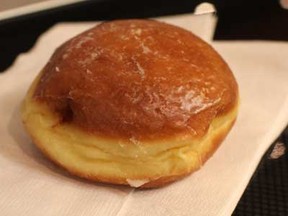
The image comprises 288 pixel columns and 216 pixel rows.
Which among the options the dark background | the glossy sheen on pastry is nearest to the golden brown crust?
the glossy sheen on pastry

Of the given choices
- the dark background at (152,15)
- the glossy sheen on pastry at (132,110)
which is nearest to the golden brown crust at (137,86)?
the glossy sheen on pastry at (132,110)

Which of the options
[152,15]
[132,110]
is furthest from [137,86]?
[152,15]

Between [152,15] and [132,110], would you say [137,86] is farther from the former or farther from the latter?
[152,15]

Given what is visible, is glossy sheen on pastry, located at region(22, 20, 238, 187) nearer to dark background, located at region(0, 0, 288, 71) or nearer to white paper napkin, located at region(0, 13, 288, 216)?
white paper napkin, located at region(0, 13, 288, 216)

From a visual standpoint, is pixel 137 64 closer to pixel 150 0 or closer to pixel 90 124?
pixel 90 124

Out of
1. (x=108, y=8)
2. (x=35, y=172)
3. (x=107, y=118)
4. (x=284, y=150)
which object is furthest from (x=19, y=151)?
(x=108, y=8)

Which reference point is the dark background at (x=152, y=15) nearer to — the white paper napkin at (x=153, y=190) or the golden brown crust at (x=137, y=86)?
the white paper napkin at (x=153, y=190)
